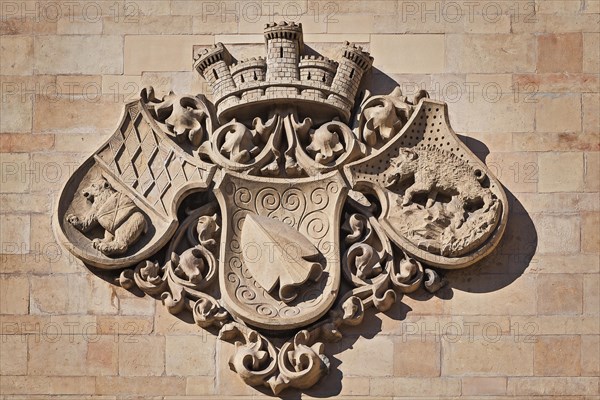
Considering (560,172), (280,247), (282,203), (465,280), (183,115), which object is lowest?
(465,280)

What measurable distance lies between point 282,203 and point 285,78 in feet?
3.57

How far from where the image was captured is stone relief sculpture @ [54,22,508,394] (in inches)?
716

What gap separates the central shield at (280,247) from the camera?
59.6ft

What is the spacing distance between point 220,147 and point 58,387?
249cm

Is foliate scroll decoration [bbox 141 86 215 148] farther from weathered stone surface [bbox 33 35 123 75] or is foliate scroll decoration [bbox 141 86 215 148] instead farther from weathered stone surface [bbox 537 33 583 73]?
weathered stone surface [bbox 537 33 583 73]

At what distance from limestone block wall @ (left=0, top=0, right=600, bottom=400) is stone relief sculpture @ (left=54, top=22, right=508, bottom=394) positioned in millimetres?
204

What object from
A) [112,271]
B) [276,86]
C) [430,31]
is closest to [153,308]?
[112,271]

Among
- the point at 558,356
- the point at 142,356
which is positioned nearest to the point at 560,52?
the point at 558,356

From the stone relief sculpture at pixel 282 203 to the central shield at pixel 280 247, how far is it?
1 centimetres

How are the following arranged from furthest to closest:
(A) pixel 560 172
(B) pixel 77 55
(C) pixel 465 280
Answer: (B) pixel 77 55
(A) pixel 560 172
(C) pixel 465 280

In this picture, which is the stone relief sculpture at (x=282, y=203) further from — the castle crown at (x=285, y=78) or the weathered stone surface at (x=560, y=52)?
the weathered stone surface at (x=560, y=52)

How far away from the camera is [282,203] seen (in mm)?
18531

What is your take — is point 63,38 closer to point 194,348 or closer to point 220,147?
point 220,147

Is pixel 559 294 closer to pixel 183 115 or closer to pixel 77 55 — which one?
pixel 183 115
